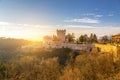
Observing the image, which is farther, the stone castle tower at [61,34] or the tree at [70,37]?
the stone castle tower at [61,34]

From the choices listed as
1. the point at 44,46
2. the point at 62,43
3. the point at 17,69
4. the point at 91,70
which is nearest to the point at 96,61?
the point at 91,70

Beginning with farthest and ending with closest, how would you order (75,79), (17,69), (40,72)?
(17,69), (40,72), (75,79)

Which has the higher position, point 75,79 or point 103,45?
point 103,45

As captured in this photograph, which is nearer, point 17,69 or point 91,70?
point 91,70

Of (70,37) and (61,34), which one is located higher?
(61,34)

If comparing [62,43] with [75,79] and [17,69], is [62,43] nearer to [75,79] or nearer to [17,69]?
[17,69]

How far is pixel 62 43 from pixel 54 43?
187cm

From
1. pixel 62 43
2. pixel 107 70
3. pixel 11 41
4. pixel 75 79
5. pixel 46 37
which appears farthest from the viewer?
pixel 11 41

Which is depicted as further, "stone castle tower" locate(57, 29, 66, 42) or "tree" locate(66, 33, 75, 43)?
"stone castle tower" locate(57, 29, 66, 42)

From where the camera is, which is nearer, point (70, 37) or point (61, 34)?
point (70, 37)

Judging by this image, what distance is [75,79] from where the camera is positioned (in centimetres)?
1359

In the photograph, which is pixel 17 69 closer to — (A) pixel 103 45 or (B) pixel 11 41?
(A) pixel 103 45

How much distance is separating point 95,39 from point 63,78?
24.8 meters

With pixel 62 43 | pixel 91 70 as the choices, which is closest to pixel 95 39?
pixel 62 43
